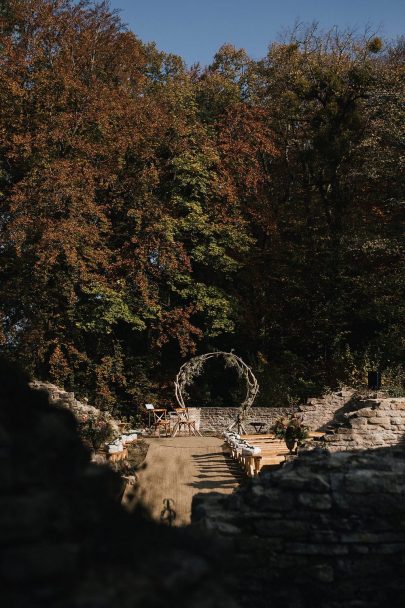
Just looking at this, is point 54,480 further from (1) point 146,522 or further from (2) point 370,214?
(2) point 370,214

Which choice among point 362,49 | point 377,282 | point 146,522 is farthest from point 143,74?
point 146,522

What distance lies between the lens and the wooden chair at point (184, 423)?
72.3 ft

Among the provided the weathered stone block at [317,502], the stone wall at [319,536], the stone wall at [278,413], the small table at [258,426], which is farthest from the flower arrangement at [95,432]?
the weathered stone block at [317,502]

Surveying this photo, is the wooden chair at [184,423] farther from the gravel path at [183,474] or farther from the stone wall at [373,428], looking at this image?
the stone wall at [373,428]

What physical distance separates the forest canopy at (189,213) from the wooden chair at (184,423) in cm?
218

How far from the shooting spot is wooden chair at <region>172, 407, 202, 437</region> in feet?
72.3

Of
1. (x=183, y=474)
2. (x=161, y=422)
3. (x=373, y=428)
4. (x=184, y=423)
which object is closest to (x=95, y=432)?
(x=183, y=474)

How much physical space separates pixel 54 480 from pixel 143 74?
29228 millimetres

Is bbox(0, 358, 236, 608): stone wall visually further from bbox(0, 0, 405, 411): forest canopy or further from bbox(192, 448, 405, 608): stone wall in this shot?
bbox(0, 0, 405, 411): forest canopy

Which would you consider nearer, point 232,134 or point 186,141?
point 186,141

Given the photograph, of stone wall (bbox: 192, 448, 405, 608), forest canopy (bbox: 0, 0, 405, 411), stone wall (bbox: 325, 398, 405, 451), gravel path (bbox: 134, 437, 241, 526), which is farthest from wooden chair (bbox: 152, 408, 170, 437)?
stone wall (bbox: 192, 448, 405, 608)

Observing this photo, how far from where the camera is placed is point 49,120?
23125mm

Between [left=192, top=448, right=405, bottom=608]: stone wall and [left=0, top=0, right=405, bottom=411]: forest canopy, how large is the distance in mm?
15662

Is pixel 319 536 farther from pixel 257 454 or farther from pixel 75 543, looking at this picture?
pixel 257 454
